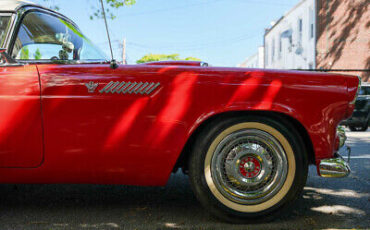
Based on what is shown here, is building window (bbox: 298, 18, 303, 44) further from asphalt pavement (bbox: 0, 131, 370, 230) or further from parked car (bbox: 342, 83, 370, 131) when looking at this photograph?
asphalt pavement (bbox: 0, 131, 370, 230)

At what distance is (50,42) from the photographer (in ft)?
9.89

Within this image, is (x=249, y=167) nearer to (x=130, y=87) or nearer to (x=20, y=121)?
(x=130, y=87)

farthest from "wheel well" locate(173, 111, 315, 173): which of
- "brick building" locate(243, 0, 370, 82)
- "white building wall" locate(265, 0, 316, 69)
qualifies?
"white building wall" locate(265, 0, 316, 69)

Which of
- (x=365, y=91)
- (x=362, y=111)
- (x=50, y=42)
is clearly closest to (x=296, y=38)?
(x=365, y=91)

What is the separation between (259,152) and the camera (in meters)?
2.53

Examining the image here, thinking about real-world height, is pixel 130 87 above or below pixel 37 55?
below

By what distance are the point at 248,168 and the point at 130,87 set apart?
0.96m

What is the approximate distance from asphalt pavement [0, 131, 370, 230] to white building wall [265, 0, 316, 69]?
73.6ft

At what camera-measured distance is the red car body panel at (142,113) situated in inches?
97.0

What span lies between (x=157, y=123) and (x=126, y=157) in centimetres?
31

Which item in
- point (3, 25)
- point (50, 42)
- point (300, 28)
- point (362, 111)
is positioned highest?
point (300, 28)

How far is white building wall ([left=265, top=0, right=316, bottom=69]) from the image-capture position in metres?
24.8

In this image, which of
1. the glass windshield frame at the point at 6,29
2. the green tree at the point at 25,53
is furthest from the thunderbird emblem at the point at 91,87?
the glass windshield frame at the point at 6,29

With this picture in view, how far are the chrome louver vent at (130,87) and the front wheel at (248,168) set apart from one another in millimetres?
465
